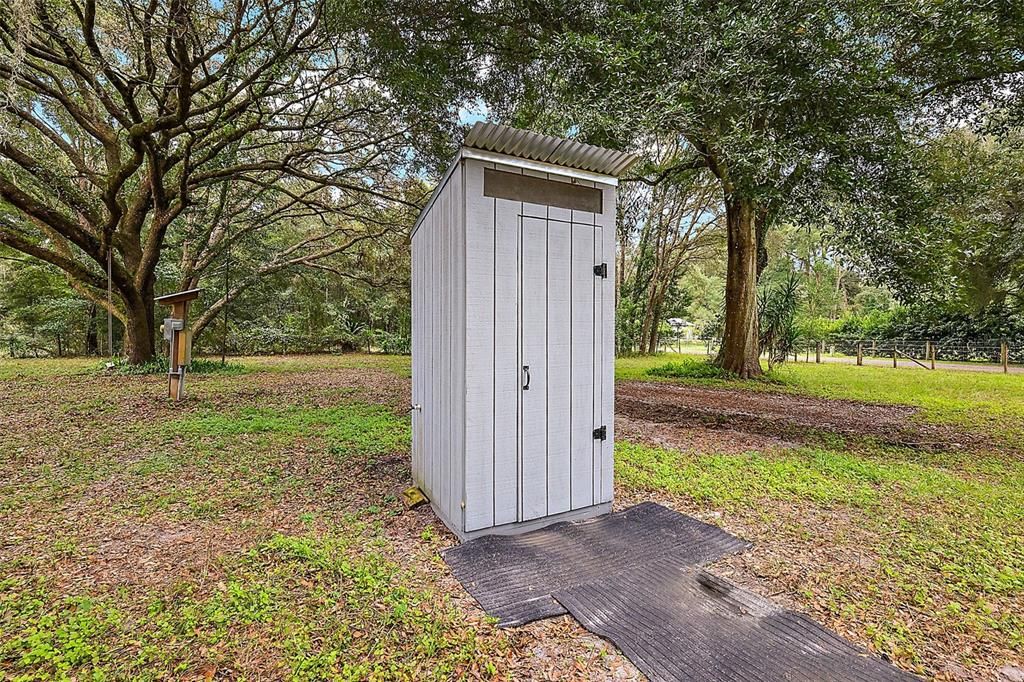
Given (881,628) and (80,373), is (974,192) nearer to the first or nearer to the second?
(881,628)

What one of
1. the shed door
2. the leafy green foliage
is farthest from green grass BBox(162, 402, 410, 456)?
the leafy green foliage

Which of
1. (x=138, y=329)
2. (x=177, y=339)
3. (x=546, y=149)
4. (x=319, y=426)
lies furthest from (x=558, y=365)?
(x=138, y=329)

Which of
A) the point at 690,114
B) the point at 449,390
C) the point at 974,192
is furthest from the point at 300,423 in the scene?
the point at 974,192

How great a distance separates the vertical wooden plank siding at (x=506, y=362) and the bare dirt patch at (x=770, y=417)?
265 centimetres

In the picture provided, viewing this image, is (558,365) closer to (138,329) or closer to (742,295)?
(742,295)

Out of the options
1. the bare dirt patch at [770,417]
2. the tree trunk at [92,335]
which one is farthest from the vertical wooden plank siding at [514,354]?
the tree trunk at [92,335]

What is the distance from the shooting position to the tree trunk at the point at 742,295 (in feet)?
30.6

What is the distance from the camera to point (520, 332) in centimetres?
253

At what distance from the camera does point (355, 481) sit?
3.46 meters

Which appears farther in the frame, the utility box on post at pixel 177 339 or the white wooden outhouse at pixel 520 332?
the utility box on post at pixel 177 339

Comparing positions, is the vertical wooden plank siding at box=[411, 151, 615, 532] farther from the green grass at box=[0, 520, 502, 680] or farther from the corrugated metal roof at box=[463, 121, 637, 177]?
the green grass at box=[0, 520, 502, 680]

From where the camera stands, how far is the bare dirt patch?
4.93 meters

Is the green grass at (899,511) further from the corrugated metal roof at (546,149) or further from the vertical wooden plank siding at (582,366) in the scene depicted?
the corrugated metal roof at (546,149)

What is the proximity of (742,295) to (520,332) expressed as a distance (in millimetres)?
8388
